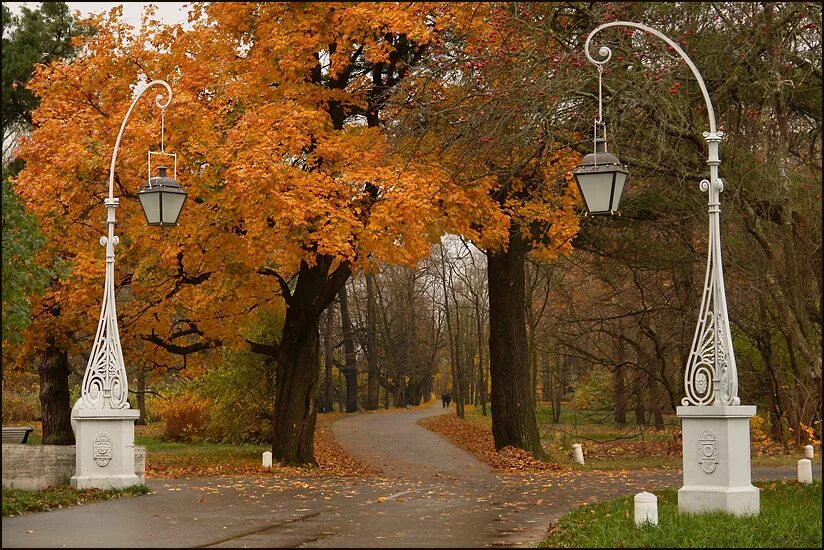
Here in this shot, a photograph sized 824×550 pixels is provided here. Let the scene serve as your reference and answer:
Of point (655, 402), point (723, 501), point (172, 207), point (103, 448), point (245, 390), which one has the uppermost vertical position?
point (172, 207)

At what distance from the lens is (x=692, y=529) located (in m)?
10.5

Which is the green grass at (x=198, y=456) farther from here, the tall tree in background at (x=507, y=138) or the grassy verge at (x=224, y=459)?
the tall tree in background at (x=507, y=138)

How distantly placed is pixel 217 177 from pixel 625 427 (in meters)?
26.0

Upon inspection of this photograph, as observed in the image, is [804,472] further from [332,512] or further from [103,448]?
[103,448]

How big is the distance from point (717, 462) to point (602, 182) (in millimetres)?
3487

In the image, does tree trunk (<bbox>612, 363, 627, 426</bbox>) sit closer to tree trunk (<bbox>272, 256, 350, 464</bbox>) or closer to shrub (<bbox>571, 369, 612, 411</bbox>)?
shrub (<bbox>571, 369, 612, 411</bbox>)

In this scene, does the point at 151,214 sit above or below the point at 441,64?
below

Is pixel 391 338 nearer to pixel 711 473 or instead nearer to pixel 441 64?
pixel 441 64

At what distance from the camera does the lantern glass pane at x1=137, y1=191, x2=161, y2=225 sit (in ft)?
51.1

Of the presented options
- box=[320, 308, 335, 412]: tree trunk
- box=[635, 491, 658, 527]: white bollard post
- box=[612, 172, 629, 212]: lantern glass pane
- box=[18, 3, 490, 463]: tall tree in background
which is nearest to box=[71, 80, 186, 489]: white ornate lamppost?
box=[18, 3, 490, 463]: tall tree in background

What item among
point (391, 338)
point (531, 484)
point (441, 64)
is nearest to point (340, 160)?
point (441, 64)

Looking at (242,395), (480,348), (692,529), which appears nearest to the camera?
(692,529)

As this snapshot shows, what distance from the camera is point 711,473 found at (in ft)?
39.6

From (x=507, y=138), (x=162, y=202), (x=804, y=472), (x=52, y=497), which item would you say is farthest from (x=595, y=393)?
Answer: (x=52, y=497)
